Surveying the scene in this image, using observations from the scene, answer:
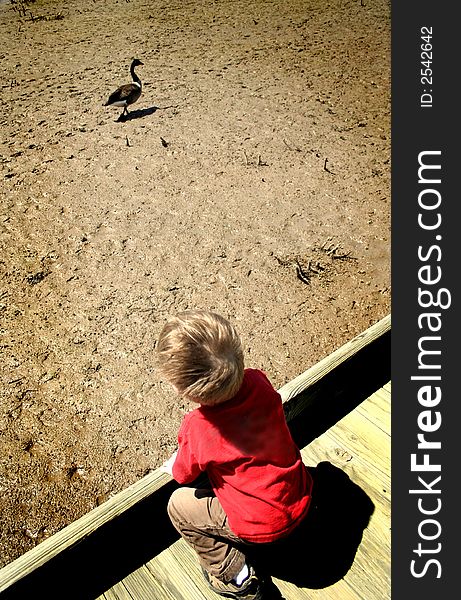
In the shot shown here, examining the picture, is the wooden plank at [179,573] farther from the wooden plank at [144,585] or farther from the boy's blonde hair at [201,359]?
the boy's blonde hair at [201,359]

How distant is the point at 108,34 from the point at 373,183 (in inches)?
258

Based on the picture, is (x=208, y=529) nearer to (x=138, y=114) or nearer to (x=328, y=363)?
(x=328, y=363)

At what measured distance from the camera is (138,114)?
A: 7398mm

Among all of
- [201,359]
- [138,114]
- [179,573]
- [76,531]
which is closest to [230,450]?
[201,359]

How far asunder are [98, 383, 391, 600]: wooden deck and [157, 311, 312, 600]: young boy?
201 millimetres

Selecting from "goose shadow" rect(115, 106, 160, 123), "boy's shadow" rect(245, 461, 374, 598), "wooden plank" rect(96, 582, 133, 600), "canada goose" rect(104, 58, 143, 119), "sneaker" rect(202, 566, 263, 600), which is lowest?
"boy's shadow" rect(245, 461, 374, 598)

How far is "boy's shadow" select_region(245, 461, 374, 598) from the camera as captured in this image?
7.21 feet

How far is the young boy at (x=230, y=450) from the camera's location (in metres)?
1.66

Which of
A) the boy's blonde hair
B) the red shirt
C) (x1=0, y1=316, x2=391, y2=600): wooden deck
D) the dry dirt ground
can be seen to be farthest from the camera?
the dry dirt ground

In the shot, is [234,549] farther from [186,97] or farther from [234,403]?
[186,97]

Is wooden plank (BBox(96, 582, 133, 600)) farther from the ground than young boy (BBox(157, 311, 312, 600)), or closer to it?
closer to it

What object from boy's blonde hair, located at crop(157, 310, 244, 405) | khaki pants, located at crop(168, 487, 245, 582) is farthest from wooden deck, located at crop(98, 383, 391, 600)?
boy's blonde hair, located at crop(157, 310, 244, 405)

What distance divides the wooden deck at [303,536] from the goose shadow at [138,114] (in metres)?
5.50

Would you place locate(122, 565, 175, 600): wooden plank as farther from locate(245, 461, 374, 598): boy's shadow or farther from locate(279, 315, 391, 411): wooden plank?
locate(279, 315, 391, 411): wooden plank
